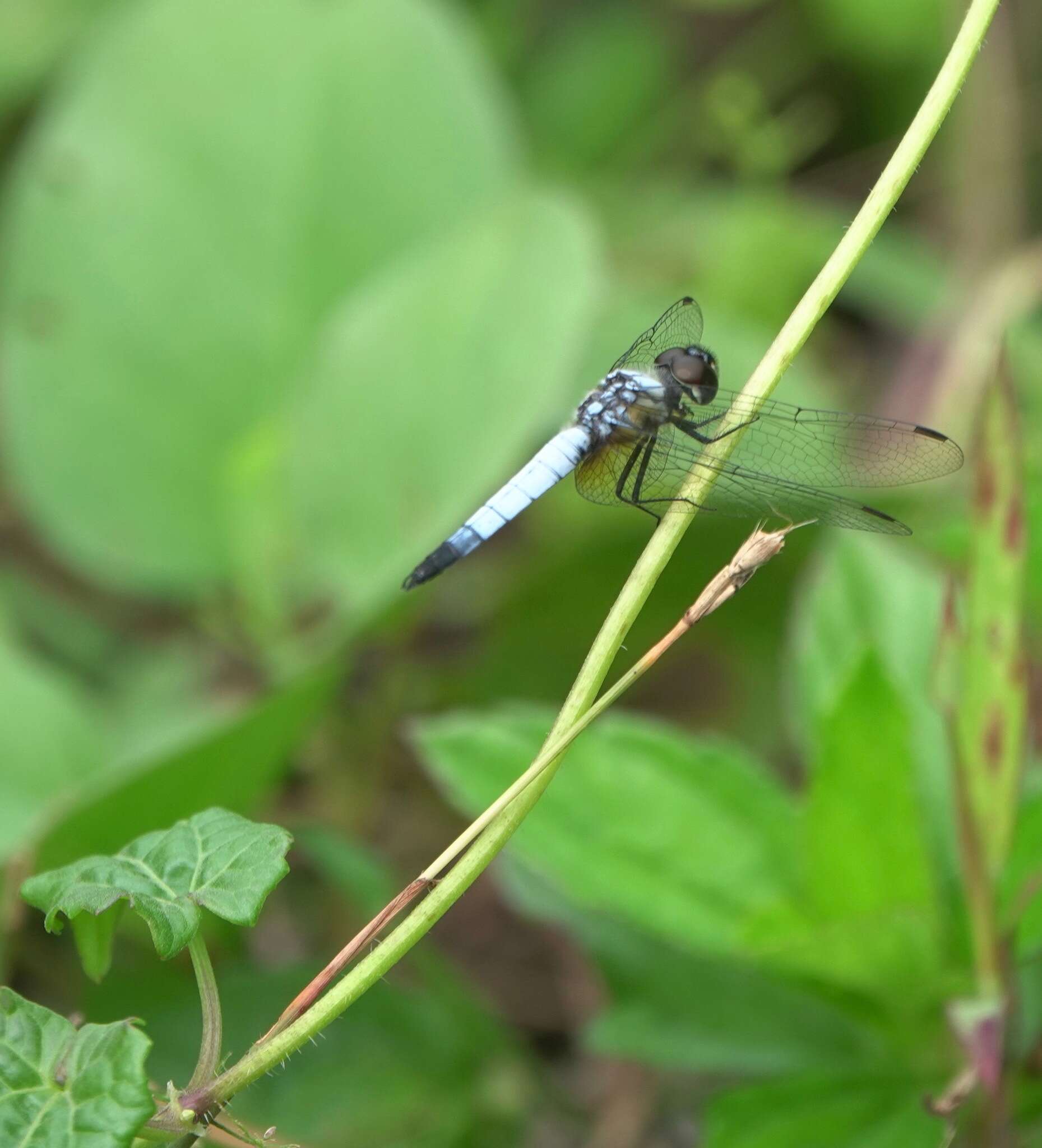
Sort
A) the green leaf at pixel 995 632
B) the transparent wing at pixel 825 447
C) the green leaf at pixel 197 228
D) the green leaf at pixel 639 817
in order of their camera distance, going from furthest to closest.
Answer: the green leaf at pixel 197 228
the transparent wing at pixel 825 447
the green leaf at pixel 639 817
the green leaf at pixel 995 632

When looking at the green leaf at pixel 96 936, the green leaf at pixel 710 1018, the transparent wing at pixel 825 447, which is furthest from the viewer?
the transparent wing at pixel 825 447

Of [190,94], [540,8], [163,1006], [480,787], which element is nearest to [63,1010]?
[163,1006]

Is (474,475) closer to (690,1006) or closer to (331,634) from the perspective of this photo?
(331,634)

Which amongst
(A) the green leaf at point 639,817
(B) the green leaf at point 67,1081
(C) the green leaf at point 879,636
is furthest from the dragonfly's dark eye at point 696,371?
(B) the green leaf at point 67,1081

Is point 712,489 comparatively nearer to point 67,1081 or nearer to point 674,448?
point 674,448

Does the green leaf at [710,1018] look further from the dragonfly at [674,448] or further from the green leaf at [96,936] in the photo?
the green leaf at [96,936]

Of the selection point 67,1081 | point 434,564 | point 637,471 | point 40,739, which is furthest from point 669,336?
point 67,1081
